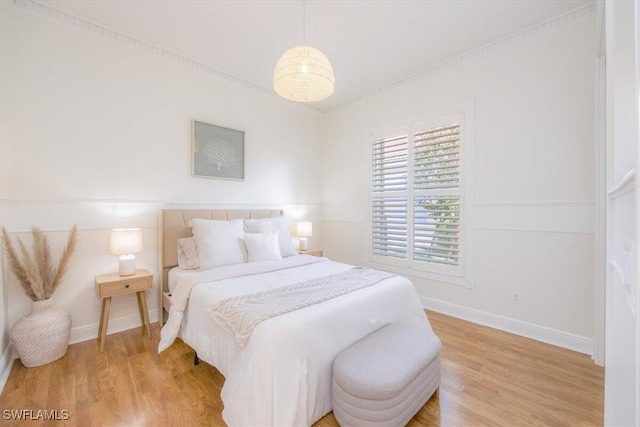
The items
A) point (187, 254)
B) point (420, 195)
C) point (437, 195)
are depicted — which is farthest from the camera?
point (420, 195)

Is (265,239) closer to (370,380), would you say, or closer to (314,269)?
(314,269)

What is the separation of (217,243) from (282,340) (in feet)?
5.34

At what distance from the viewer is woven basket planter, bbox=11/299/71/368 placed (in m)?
2.12

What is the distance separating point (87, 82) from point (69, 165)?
0.81 metres

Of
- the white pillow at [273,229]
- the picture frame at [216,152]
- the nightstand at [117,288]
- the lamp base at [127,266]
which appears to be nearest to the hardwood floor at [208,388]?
the nightstand at [117,288]

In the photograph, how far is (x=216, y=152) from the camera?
349 cm

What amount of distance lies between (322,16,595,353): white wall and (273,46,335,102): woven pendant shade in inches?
74.0

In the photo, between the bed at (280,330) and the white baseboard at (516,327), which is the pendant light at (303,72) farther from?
the white baseboard at (516,327)

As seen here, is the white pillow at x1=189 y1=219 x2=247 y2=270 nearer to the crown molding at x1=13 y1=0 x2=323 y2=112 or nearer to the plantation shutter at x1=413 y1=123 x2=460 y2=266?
the crown molding at x1=13 y1=0 x2=323 y2=112

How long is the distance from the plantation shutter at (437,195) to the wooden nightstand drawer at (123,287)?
3.00m

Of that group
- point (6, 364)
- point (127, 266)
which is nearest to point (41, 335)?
point (6, 364)

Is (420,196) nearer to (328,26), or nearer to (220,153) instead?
(328,26)

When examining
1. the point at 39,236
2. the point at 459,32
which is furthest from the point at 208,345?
the point at 459,32

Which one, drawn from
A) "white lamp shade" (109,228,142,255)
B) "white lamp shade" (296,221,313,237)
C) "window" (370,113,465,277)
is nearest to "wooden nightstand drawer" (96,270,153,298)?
"white lamp shade" (109,228,142,255)
